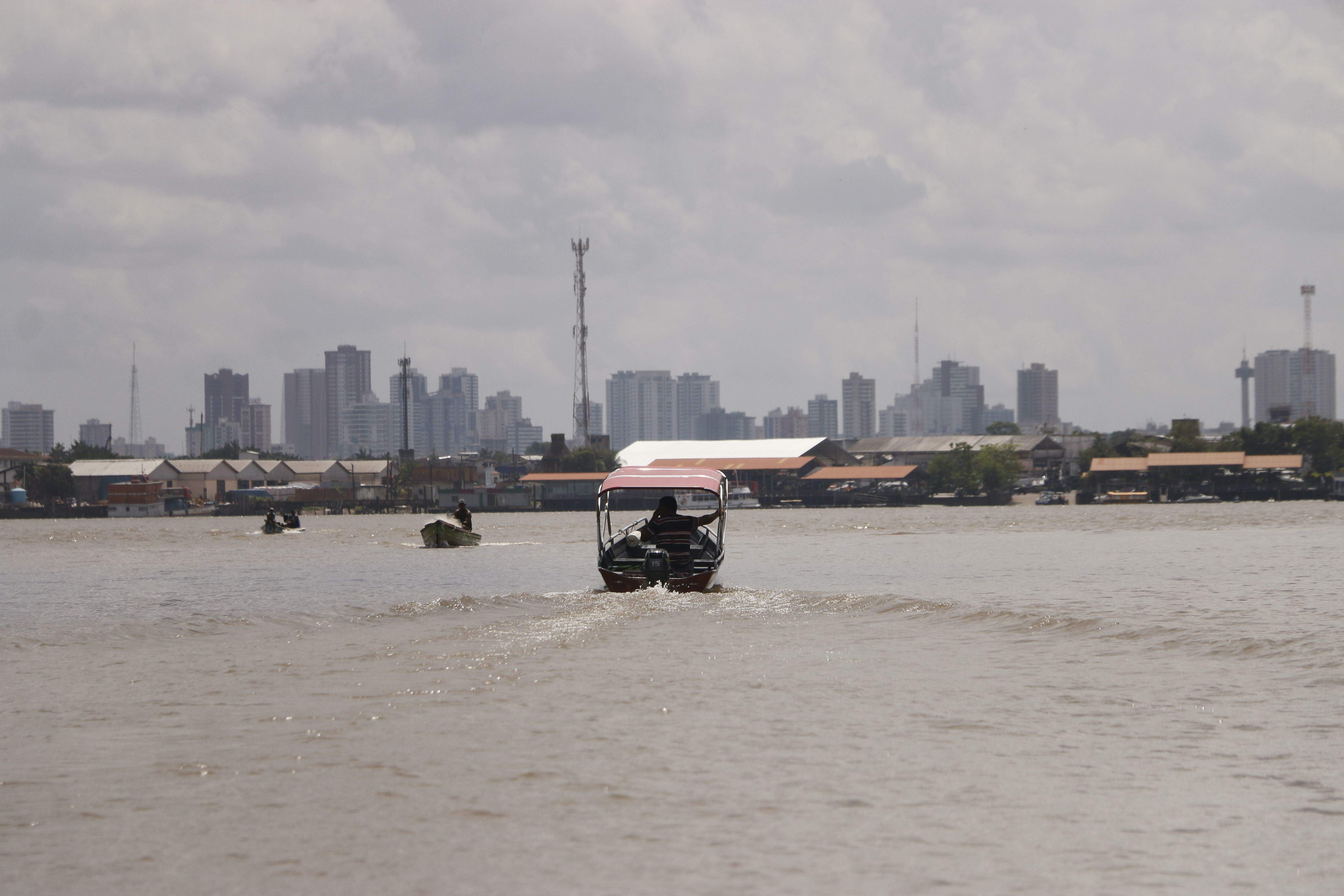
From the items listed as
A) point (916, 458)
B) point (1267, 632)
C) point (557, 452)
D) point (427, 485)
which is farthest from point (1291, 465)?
point (1267, 632)

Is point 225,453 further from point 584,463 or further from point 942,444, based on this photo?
point 942,444

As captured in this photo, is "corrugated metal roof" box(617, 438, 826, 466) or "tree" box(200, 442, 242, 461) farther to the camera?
"tree" box(200, 442, 242, 461)

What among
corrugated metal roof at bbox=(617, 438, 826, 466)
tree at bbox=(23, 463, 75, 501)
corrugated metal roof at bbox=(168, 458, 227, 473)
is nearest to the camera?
tree at bbox=(23, 463, 75, 501)

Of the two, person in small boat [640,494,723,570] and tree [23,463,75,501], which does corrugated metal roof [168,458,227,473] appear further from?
person in small boat [640,494,723,570]

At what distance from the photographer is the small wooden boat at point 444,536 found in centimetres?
4219

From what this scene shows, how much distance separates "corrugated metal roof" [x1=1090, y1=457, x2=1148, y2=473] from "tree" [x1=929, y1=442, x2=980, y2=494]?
935 cm

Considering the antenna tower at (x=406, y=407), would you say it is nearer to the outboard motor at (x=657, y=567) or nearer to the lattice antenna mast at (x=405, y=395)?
the lattice antenna mast at (x=405, y=395)

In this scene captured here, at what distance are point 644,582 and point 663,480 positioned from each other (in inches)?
139

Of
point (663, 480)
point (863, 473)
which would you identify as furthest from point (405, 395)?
point (663, 480)

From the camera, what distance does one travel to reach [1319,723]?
1030 centimetres

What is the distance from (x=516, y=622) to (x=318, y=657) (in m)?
3.71

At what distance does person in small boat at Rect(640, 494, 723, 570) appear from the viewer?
71.6 ft

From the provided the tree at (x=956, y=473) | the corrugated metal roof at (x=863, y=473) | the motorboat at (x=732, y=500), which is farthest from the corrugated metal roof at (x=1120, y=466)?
the motorboat at (x=732, y=500)

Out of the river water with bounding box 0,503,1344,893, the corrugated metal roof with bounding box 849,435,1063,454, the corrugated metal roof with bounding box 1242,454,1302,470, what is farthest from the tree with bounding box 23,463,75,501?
the corrugated metal roof with bounding box 1242,454,1302,470
